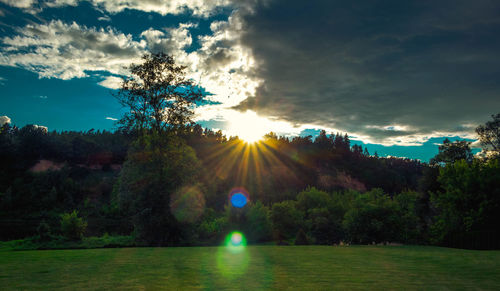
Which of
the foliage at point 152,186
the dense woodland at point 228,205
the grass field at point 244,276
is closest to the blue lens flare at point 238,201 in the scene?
the dense woodland at point 228,205

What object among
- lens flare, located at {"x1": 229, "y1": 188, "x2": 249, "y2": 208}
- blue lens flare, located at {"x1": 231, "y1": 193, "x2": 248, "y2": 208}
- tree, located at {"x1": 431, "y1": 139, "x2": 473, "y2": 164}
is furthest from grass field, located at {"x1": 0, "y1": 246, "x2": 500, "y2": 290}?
tree, located at {"x1": 431, "y1": 139, "x2": 473, "y2": 164}

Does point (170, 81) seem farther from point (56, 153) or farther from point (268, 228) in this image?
point (56, 153)

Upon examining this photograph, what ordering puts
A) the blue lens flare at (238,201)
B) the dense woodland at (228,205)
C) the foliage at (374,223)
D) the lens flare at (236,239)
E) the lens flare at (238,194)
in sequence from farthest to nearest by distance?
1. the lens flare at (238,194)
2. the blue lens flare at (238,201)
3. the lens flare at (236,239)
4. the foliage at (374,223)
5. the dense woodland at (228,205)

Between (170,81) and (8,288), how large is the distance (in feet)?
75.1

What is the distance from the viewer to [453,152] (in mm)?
51438

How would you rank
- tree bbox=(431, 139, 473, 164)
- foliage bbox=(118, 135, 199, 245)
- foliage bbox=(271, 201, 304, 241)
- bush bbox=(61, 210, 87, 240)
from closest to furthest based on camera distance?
1. foliage bbox=(118, 135, 199, 245)
2. bush bbox=(61, 210, 87, 240)
3. foliage bbox=(271, 201, 304, 241)
4. tree bbox=(431, 139, 473, 164)

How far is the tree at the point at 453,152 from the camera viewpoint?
5122 cm

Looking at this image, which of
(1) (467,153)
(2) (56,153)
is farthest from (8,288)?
(2) (56,153)

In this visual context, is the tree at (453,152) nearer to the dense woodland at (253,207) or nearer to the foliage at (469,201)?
the dense woodland at (253,207)

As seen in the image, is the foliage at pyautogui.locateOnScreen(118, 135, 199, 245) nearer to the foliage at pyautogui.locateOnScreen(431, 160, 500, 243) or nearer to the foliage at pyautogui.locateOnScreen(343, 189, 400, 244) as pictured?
the foliage at pyautogui.locateOnScreen(343, 189, 400, 244)

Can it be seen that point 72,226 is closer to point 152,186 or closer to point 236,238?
point 152,186

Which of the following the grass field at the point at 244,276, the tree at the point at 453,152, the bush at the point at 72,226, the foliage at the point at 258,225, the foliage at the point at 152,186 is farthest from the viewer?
the tree at the point at 453,152

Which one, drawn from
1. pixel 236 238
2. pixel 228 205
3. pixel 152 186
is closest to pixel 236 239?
pixel 236 238

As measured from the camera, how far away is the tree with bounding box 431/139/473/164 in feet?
168
